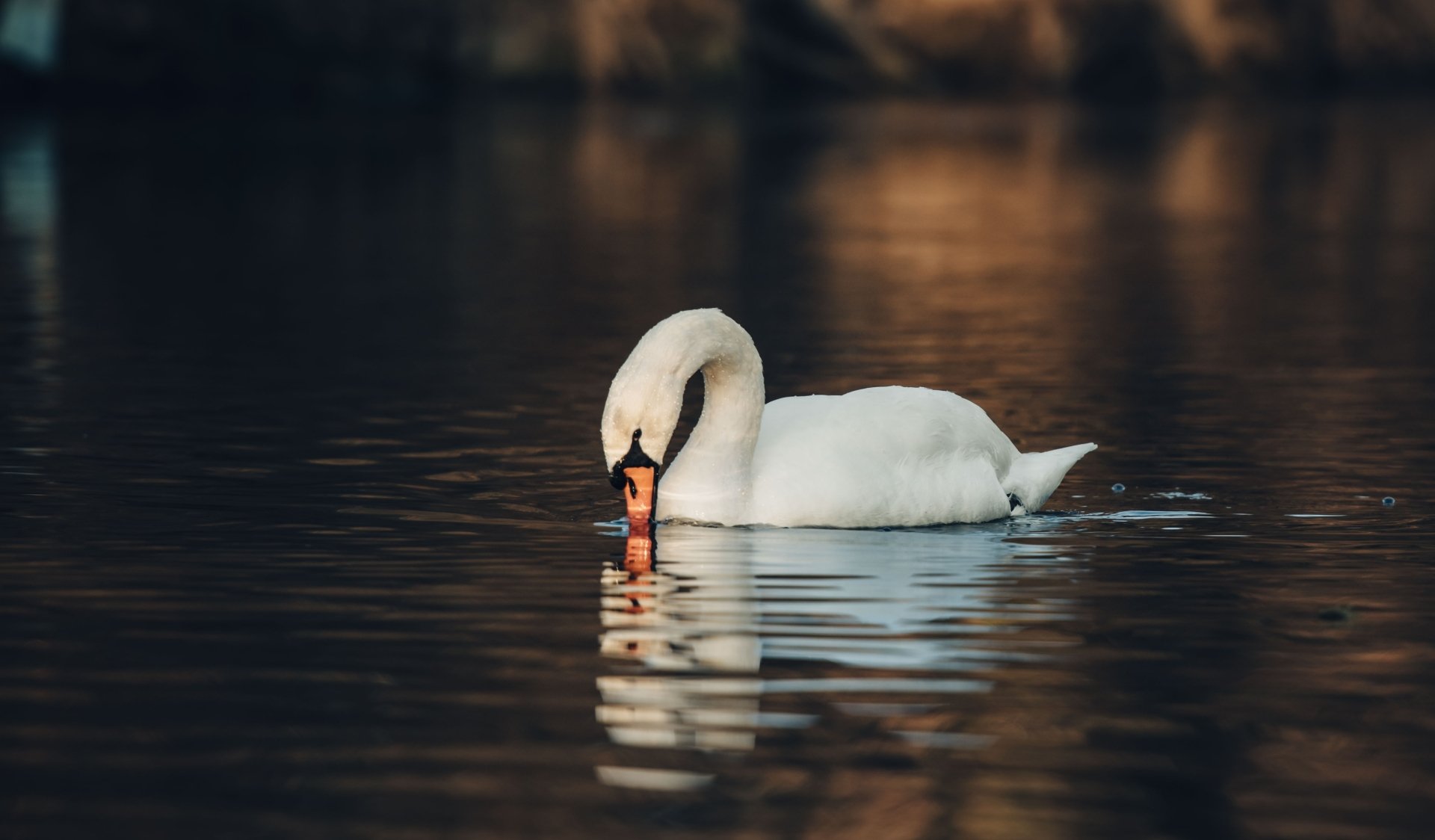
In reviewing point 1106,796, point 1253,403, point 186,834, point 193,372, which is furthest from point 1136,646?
point 193,372

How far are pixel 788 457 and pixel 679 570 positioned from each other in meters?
1.06

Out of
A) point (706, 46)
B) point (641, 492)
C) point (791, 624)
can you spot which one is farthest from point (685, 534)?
point (706, 46)

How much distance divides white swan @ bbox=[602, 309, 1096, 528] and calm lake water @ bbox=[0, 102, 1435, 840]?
16cm

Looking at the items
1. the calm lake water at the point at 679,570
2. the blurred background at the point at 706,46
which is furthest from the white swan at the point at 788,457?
the blurred background at the point at 706,46

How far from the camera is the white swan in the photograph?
10.7 m

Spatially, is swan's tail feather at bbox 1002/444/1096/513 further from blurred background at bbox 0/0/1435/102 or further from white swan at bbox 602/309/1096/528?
blurred background at bbox 0/0/1435/102

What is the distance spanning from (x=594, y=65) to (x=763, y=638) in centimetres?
6172

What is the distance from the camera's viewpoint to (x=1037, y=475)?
38.9 feet

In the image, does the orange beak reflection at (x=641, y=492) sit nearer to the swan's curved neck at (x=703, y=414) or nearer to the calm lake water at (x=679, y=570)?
the swan's curved neck at (x=703, y=414)

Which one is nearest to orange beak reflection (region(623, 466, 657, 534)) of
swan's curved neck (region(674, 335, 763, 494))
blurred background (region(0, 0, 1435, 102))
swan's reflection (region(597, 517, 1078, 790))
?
swan's reflection (region(597, 517, 1078, 790))

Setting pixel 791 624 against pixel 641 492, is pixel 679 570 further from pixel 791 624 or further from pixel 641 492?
pixel 791 624

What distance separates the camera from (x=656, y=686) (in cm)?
812

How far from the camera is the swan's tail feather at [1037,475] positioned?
11.8 meters

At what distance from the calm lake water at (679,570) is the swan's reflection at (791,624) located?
0.03m
